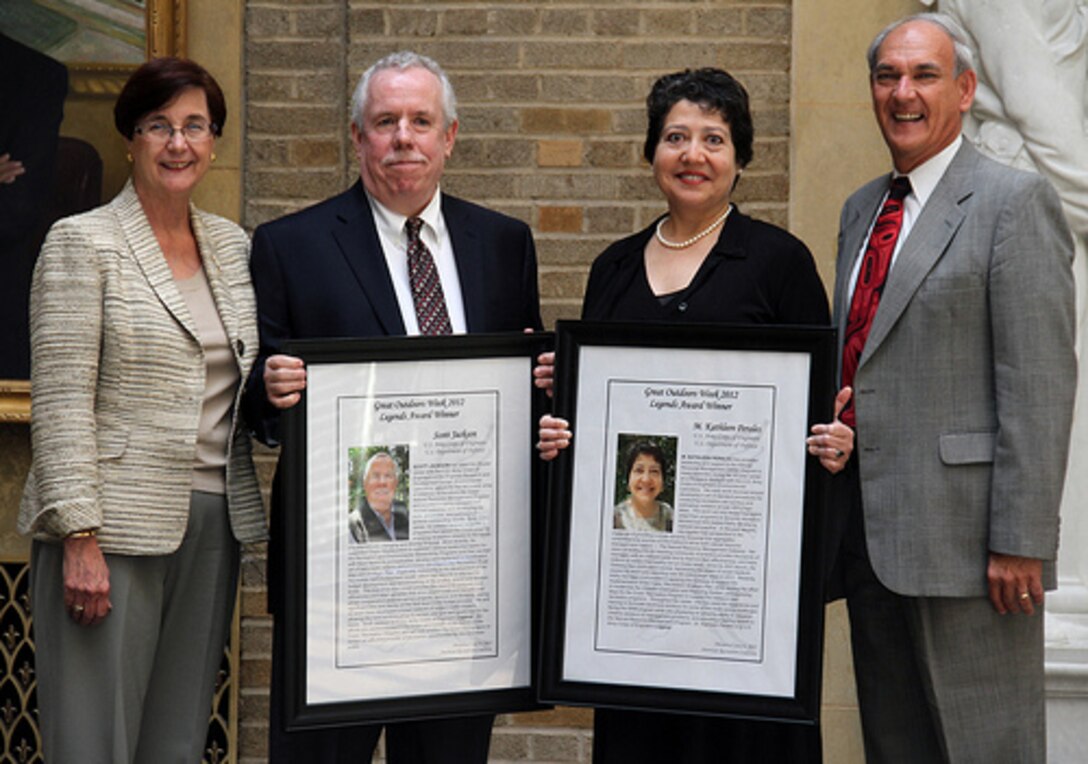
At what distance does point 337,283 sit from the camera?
3.75 metres

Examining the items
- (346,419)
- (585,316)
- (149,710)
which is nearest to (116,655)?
(149,710)

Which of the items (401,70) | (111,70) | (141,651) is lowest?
(141,651)

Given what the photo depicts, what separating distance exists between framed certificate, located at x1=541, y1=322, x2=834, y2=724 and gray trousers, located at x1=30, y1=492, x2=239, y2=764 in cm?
93

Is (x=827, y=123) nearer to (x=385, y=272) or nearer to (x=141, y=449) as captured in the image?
(x=385, y=272)

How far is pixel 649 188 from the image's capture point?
5.44 m

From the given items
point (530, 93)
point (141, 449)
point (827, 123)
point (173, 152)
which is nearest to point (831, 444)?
point (141, 449)

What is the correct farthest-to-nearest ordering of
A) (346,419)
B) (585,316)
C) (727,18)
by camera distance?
(727,18) → (585,316) → (346,419)

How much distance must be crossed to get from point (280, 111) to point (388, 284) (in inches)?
75.2

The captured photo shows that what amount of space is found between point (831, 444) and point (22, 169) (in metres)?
3.29

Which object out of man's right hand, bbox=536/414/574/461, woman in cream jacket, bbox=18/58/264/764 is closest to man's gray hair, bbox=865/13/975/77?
man's right hand, bbox=536/414/574/461

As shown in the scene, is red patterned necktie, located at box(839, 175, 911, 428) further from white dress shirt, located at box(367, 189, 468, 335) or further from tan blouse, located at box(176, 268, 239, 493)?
tan blouse, located at box(176, 268, 239, 493)

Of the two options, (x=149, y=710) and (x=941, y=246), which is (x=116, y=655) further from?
(x=941, y=246)

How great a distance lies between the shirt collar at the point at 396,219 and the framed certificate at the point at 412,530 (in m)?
0.40

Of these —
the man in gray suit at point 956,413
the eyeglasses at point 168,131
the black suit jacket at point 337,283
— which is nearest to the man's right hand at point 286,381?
the black suit jacket at point 337,283
